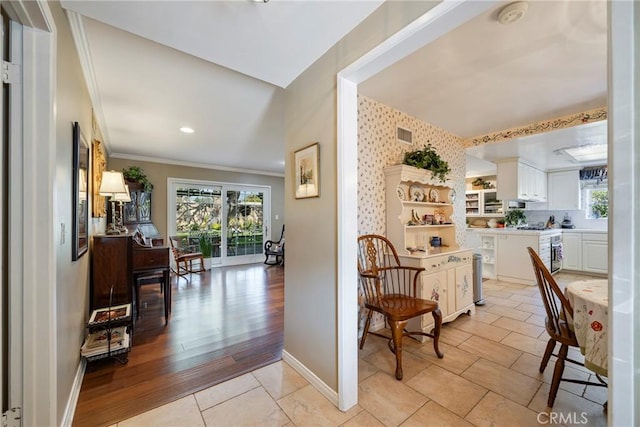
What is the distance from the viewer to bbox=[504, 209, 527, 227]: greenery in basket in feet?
18.4

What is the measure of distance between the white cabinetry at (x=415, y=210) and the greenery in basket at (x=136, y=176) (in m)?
4.42

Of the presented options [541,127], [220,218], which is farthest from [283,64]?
[220,218]

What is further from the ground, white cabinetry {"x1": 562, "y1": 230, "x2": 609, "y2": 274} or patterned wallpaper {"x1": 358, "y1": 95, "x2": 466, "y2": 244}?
patterned wallpaper {"x1": 358, "y1": 95, "x2": 466, "y2": 244}

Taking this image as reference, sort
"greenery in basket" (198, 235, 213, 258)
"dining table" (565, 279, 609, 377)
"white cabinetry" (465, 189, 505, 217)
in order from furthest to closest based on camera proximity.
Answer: "white cabinetry" (465, 189, 505, 217), "greenery in basket" (198, 235, 213, 258), "dining table" (565, 279, 609, 377)

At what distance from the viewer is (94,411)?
63.2 inches

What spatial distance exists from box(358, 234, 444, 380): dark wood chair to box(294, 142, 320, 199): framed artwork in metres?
0.77

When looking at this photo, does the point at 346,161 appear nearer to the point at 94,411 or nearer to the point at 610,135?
the point at 610,135

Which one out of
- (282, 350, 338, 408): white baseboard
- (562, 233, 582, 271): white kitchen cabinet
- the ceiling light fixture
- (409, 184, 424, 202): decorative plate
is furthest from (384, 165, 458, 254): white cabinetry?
(562, 233, 582, 271): white kitchen cabinet

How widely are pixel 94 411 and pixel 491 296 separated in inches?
181

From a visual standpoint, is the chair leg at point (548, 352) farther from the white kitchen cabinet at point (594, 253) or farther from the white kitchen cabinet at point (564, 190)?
the white kitchen cabinet at point (564, 190)

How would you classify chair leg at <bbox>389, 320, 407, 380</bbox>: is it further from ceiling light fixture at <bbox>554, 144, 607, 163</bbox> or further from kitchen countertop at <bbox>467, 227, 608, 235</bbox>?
ceiling light fixture at <bbox>554, 144, 607, 163</bbox>

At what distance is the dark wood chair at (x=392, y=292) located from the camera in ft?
6.34

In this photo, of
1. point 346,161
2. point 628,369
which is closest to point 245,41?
point 346,161

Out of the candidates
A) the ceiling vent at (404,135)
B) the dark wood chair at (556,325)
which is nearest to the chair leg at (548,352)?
the dark wood chair at (556,325)
